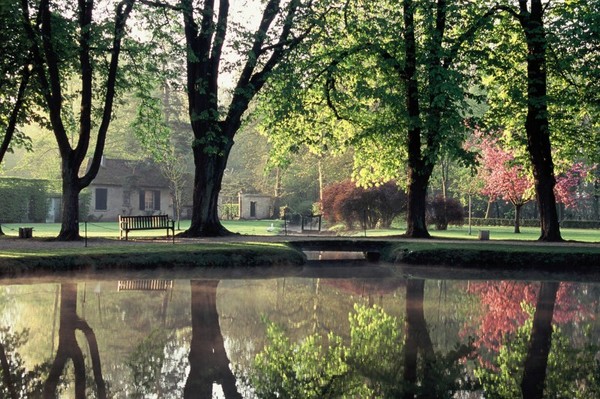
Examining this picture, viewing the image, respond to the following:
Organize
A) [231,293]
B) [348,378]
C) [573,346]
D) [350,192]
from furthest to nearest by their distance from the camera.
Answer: [350,192] → [231,293] → [573,346] → [348,378]

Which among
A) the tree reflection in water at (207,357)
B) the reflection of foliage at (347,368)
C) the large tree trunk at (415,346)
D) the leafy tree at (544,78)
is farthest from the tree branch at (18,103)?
the reflection of foliage at (347,368)

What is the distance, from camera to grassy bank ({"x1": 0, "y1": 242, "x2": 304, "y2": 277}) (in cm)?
1560

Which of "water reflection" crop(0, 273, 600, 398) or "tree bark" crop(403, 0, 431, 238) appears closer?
"water reflection" crop(0, 273, 600, 398)

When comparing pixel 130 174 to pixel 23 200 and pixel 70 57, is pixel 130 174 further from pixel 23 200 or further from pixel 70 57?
pixel 70 57

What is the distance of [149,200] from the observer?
51875 millimetres

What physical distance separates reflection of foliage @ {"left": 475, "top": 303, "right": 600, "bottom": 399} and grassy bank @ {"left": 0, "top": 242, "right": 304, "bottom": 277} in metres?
10.2

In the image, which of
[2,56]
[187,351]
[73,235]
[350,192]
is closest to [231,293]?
A: [187,351]

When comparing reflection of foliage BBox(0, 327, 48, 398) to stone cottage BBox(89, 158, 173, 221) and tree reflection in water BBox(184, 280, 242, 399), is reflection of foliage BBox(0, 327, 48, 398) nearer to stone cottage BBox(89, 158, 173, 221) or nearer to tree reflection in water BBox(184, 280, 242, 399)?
tree reflection in water BBox(184, 280, 242, 399)

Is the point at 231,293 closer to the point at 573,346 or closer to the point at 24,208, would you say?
the point at 573,346

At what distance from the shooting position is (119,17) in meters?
22.1

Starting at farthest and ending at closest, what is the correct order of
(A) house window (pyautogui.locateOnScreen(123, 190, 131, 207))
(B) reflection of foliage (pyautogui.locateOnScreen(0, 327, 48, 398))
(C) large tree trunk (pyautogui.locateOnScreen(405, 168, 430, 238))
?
1. (A) house window (pyautogui.locateOnScreen(123, 190, 131, 207))
2. (C) large tree trunk (pyautogui.locateOnScreen(405, 168, 430, 238))
3. (B) reflection of foliage (pyautogui.locateOnScreen(0, 327, 48, 398))

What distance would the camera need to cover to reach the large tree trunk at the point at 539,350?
6.61 metres

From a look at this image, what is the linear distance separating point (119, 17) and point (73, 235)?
7.95 metres

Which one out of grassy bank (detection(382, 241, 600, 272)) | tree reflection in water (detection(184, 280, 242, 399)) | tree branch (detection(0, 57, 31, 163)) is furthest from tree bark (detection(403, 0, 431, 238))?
tree reflection in water (detection(184, 280, 242, 399))
